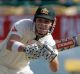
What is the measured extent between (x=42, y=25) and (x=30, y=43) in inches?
11.6

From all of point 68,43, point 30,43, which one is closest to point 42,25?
point 30,43

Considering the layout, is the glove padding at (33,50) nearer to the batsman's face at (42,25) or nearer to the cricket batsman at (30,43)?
the cricket batsman at (30,43)

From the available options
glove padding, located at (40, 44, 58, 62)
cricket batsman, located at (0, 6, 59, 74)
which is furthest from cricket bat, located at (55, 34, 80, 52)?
glove padding, located at (40, 44, 58, 62)

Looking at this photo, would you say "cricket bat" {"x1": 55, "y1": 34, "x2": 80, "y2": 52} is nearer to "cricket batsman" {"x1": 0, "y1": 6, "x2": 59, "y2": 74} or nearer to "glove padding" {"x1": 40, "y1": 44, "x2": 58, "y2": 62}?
"cricket batsman" {"x1": 0, "y1": 6, "x2": 59, "y2": 74}

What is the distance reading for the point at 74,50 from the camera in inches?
212

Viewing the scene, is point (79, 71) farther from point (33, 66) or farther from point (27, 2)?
point (27, 2)

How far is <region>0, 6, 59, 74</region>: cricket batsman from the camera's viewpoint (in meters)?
3.36

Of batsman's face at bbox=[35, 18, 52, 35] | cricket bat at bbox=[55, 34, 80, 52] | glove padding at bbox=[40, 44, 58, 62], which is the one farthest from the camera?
cricket bat at bbox=[55, 34, 80, 52]

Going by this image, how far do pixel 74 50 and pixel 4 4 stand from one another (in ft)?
18.0

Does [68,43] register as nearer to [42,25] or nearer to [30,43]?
[30,43]

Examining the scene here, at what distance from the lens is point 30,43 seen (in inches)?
148

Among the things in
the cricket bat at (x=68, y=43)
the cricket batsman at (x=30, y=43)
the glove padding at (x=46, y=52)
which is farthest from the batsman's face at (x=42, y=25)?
the cricket bat at (x=68, y=43)

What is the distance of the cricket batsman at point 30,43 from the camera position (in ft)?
11.0

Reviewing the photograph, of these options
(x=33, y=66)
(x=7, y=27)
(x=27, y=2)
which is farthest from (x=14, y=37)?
(x=27, y=2)
